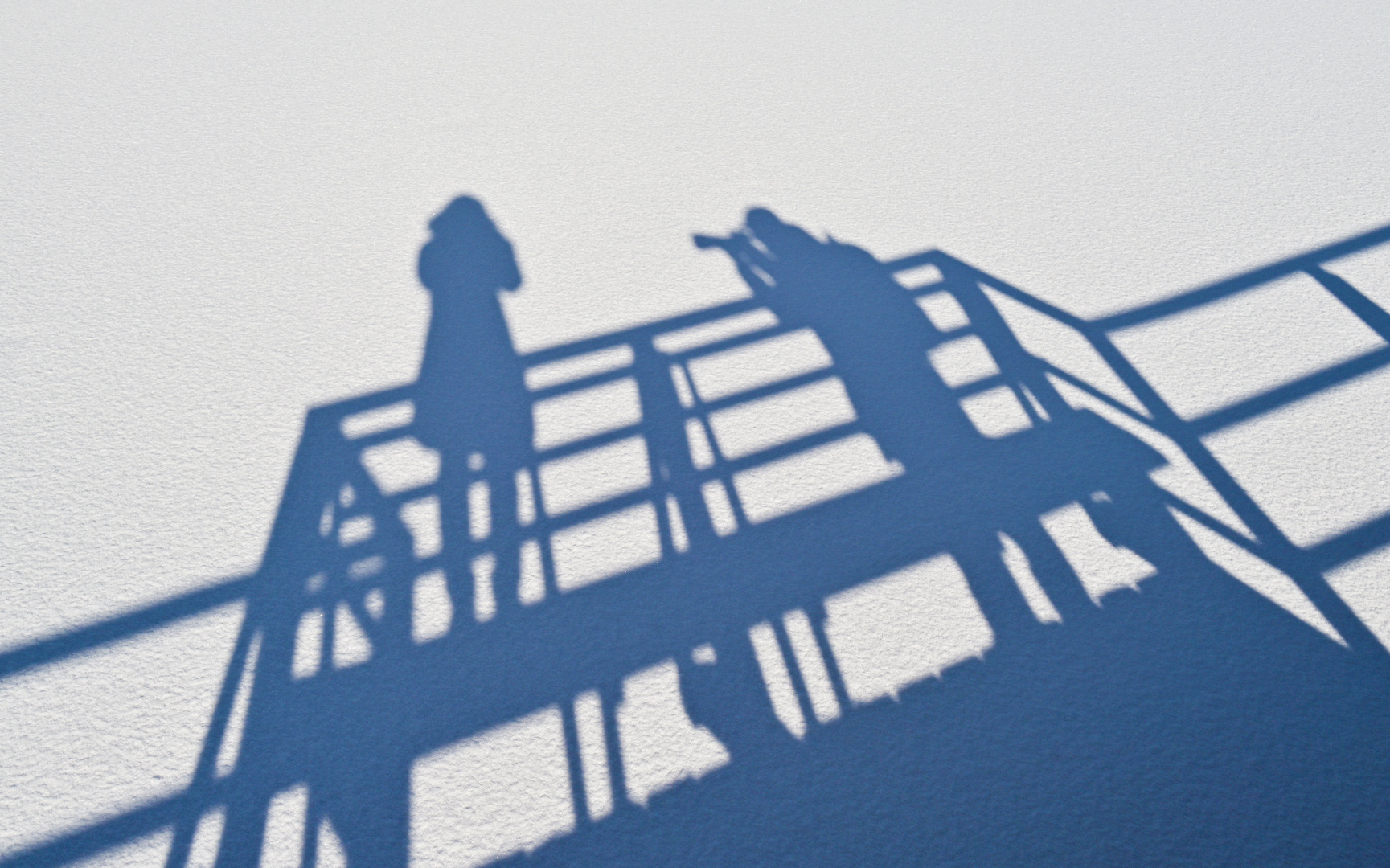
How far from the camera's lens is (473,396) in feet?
10.7

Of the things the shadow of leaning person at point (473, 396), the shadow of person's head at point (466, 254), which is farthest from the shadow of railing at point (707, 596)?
the shadow of person's head at point (466, 254)

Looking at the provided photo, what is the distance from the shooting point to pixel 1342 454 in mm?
3029

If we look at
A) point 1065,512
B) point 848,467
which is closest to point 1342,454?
point 1065,512

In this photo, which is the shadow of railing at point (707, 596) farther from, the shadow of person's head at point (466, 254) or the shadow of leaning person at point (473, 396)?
the shadow of person's head at point (466, 254)

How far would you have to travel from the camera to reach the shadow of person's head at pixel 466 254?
3.89m

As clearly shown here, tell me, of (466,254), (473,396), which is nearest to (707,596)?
(473,396)

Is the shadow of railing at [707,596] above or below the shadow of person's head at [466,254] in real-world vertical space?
below

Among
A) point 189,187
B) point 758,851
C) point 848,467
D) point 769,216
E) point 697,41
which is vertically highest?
point 697,41

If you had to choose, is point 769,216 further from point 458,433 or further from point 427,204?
point 458,433

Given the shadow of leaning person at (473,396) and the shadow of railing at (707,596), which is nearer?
the shadow of railing at (707,596)

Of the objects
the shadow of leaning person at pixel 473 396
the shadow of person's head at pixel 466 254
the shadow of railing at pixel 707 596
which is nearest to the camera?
the shadow of railing at pixel 707 596

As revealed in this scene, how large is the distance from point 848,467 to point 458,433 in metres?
1.21

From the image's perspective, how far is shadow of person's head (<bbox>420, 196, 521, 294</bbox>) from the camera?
389cm

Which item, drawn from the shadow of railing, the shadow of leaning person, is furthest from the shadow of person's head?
the shadow of railing
